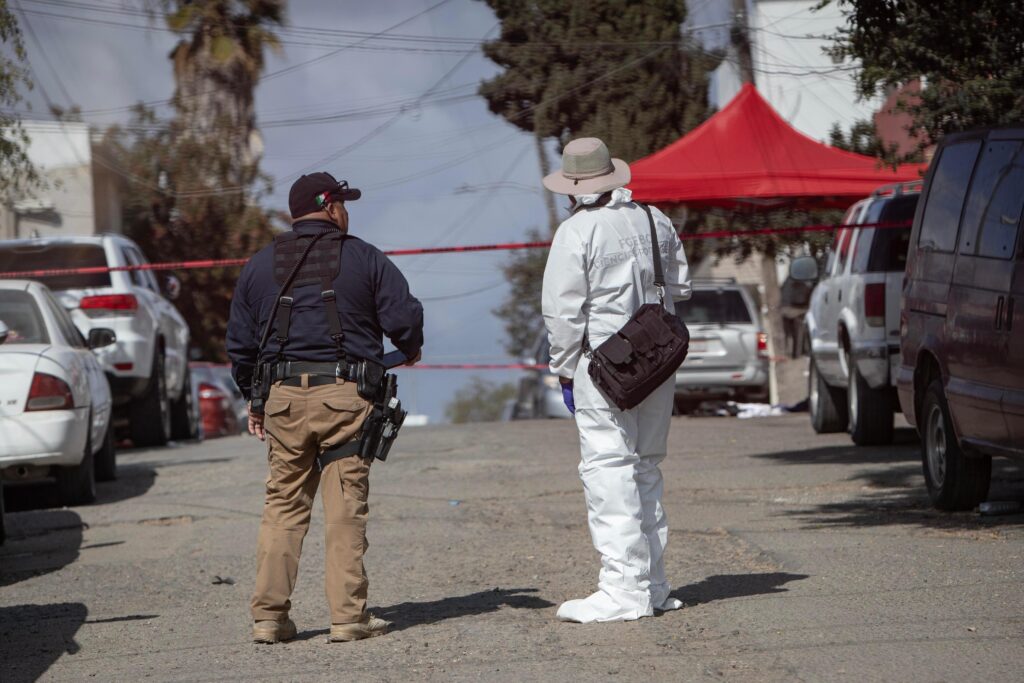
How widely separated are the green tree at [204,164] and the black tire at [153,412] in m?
17.6

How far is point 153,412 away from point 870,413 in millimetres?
7347

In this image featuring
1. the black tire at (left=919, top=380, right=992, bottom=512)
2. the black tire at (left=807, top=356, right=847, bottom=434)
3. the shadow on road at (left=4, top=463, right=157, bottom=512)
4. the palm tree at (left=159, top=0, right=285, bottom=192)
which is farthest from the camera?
the palm tree at (left=159, top=0, right=285, bottom=192)

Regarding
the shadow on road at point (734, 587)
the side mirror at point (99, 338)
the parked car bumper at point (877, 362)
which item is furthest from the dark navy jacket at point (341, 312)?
the parked car bumper at point (877, 362)

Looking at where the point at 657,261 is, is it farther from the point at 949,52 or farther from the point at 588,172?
the point at 949,52

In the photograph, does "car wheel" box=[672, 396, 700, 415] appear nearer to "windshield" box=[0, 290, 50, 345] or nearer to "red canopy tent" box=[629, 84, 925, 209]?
"red canopy tent" box=[629, 84, 925, 209]

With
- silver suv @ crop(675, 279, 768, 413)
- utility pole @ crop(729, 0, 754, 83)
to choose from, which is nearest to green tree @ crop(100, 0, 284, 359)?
utility pole @ crop(729, 0, 754, 83)

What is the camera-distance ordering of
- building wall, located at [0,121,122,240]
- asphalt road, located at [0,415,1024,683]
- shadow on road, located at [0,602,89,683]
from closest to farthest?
asphalt road, located at [0,415,1024,683]
shadow on road, located at [0,602,89,683]
building wall, located at [0,121,122,240]

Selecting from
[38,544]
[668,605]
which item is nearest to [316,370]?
[668,605]

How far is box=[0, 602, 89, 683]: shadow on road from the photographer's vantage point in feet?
18.8

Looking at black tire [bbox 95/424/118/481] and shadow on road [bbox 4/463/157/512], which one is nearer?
shadow on road [bbox 4/463/157/512]

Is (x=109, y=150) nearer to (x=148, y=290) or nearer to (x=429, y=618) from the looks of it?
(x=148, y=290)

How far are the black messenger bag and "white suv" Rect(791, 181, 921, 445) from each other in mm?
6690

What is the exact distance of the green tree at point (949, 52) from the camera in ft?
34.8

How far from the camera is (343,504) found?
583 cm
